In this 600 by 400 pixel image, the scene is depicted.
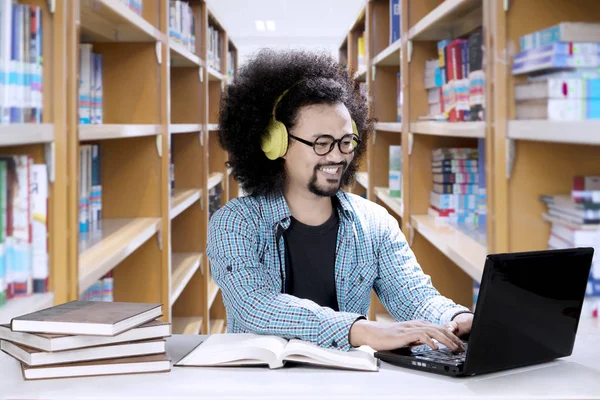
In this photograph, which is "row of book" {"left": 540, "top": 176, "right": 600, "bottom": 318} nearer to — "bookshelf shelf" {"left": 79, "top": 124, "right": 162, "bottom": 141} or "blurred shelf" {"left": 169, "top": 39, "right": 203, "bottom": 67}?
"bookshelf shelf" {"left": 79, "top": 124, "right": 162, "bottom": 141}

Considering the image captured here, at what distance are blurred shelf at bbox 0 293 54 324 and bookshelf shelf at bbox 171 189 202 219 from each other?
69.8 inches

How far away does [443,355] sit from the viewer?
1347mm

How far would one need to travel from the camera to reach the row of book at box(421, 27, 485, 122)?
260 centimetres

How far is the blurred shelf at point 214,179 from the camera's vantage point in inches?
206

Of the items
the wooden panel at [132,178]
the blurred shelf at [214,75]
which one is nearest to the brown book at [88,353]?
the wooden panel at [132,178]

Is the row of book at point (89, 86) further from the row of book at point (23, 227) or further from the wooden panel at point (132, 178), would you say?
the row of book at point (23, 227)

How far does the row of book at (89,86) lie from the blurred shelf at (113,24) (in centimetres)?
10

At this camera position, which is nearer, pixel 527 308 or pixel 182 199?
pixel 527 308

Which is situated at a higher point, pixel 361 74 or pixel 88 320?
pixel 361 74

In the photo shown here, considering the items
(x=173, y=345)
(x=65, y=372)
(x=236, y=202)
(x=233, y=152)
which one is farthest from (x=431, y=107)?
(x=65, y=372)

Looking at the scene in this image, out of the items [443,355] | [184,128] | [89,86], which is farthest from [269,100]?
[184,128]

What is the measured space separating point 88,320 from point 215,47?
16.6ft

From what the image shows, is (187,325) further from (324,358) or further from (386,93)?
(324,358)

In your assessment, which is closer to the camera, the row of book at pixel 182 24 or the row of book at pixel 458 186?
the row of book at pixel 458 186
